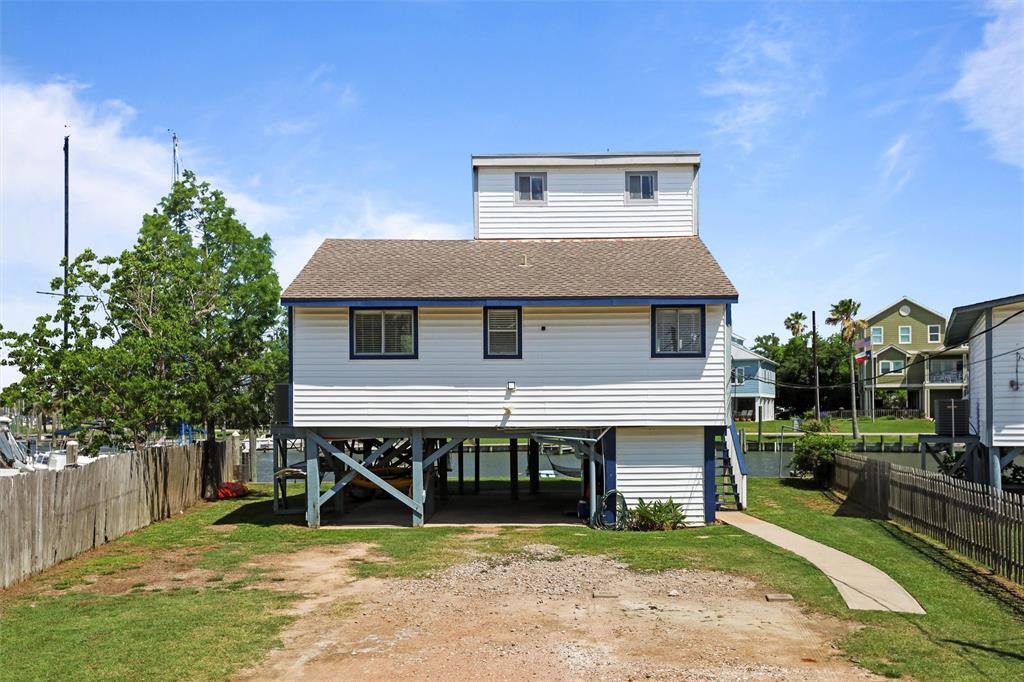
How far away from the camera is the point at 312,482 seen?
69.8 feet

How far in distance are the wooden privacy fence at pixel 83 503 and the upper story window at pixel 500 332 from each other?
8.83 m

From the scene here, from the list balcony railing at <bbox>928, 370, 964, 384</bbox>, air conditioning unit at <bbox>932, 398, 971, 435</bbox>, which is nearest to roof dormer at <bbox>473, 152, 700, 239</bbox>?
air conditioning unit at <bbox>932, 398, 971, 435</bbox>

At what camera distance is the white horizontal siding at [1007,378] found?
23500 mm

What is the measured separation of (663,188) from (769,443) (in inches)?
1436

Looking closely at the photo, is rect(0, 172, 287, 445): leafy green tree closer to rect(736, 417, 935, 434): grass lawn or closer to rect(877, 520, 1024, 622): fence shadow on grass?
rect(877, 520, 1024, 622): fence shadow on grass

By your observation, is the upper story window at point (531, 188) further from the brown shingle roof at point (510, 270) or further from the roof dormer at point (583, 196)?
the brown shingle roof at point (510, 270)

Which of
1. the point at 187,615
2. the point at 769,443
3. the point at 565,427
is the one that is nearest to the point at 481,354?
the point at 565,427

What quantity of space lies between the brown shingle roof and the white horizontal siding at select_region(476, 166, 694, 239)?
48 centimetres

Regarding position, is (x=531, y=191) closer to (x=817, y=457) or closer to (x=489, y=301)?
(x=489, y=301)

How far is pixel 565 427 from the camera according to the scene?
68.6 ft

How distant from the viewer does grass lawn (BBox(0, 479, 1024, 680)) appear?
10.1m

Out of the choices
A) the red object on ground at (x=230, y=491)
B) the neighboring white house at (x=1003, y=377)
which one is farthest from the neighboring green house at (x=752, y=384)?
the red object on ground at (x=230, y=491)

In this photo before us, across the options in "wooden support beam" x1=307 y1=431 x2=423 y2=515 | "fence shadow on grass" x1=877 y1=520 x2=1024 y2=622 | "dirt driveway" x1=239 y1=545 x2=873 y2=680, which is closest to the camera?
"dirt driveway" x1=239 y1=545 x2=873 y2=680

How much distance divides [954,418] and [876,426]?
42.6 meters
